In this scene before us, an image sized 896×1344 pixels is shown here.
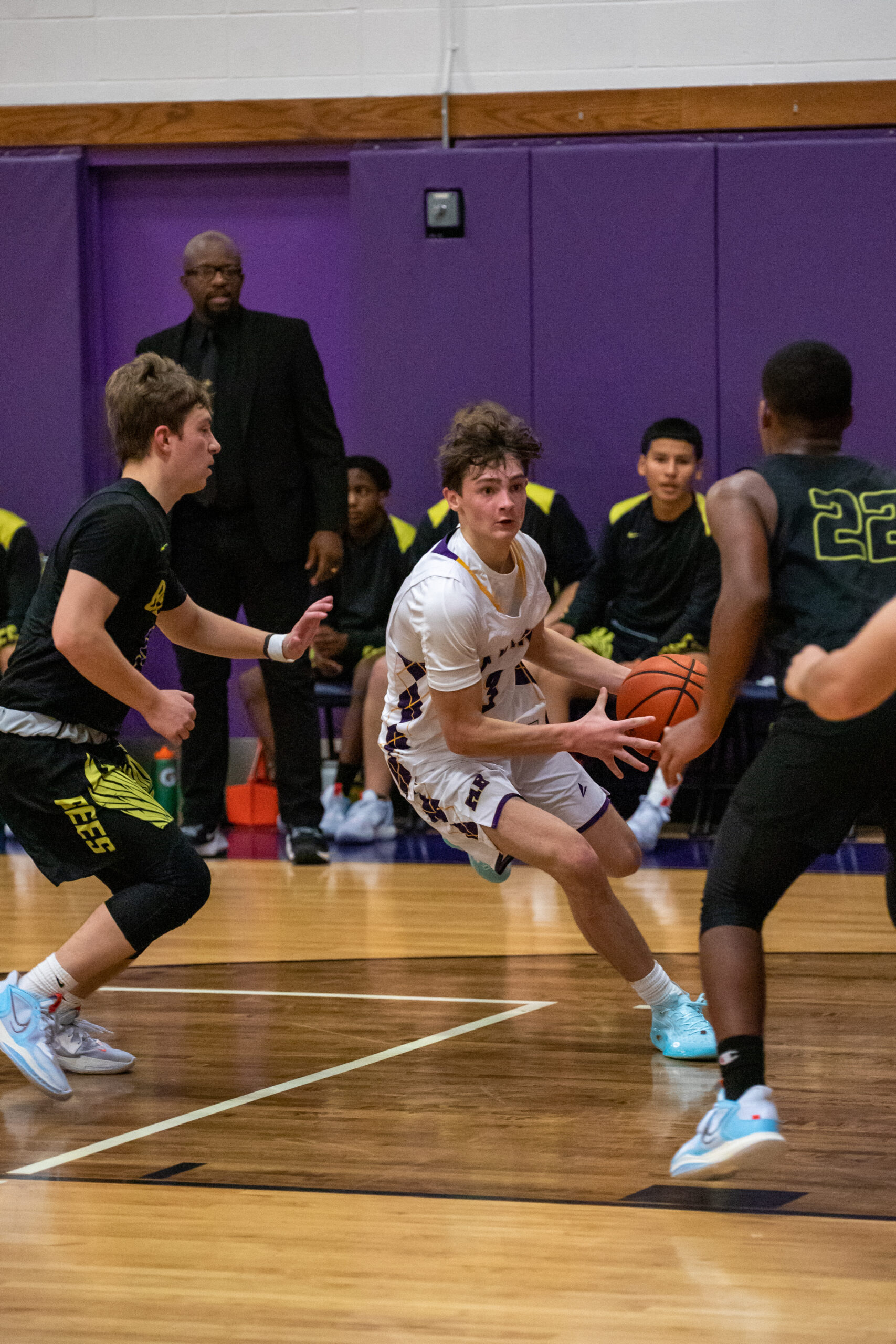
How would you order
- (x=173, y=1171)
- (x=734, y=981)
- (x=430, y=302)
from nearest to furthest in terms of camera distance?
1. (x=734, y=981)
2. (x=173, y=1171)
3. (x=430, y=302)

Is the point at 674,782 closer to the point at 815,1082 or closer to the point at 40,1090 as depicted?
the point at 815,1082

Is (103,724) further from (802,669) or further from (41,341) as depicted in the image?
(41,341)

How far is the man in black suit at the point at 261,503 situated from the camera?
6469 millimetres

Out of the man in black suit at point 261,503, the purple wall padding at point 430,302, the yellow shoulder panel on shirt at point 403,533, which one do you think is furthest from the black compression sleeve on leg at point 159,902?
the purple wall padding at point 430,302

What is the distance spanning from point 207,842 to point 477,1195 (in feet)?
12.9

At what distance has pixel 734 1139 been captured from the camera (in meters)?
2.59

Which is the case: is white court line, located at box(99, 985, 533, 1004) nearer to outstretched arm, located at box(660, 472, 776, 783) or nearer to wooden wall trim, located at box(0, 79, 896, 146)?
outstretched arm, located at box(660, 472, 776, 783)

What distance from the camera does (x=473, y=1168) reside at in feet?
9.82

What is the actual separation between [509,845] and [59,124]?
233 inches

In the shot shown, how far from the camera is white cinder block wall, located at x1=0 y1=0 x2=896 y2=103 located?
765 centimetres

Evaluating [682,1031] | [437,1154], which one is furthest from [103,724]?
[682,1031]

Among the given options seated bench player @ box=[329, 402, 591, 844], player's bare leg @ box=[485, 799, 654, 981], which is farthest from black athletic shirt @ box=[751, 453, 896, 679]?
seated bench player @ box=[329, 402, 591, 844]

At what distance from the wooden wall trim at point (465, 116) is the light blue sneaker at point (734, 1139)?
603 centimetres

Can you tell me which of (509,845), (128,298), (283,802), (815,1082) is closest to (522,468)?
(509,845)
